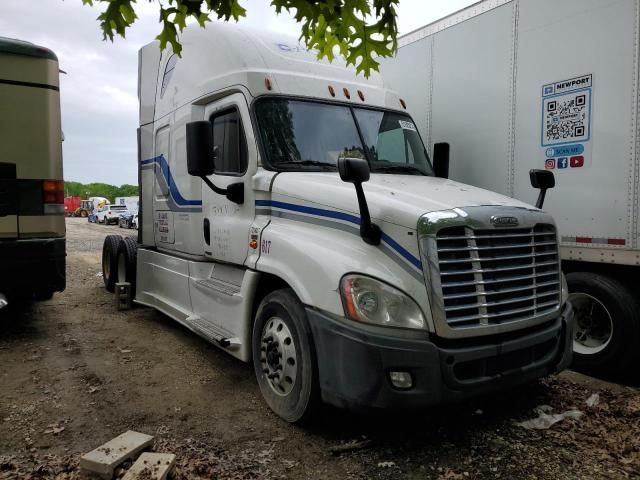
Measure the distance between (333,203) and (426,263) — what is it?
34.6 inches

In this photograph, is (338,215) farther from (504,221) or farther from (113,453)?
(113,453)

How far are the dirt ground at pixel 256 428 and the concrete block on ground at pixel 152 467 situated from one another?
0.10 meters

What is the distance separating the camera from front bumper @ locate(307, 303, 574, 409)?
9.98 feet

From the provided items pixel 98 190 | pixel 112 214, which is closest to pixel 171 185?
pixel 112 214

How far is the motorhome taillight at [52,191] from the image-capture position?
569 cm

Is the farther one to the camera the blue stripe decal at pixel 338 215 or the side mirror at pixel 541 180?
the side mirror at pixel 541 180

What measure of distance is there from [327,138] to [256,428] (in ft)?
8.43

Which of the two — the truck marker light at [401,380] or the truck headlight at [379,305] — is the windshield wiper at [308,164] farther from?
the truck marker light at [401,380]

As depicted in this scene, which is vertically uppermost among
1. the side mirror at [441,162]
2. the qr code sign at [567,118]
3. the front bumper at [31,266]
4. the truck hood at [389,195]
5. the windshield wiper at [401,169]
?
the qr code sign at [567,118]

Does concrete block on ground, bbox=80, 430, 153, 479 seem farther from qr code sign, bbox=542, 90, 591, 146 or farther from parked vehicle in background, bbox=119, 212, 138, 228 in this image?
parked vehicle in background, bbox=119, 212, 138, 228

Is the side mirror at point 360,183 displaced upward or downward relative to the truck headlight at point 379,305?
upward

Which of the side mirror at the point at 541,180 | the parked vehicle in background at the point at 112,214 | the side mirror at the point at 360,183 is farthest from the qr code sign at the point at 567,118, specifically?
the parked vehicle in background at the point at 112,214

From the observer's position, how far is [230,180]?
15.5 feet

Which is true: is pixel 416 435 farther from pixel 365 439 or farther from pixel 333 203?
pixel 333 203
